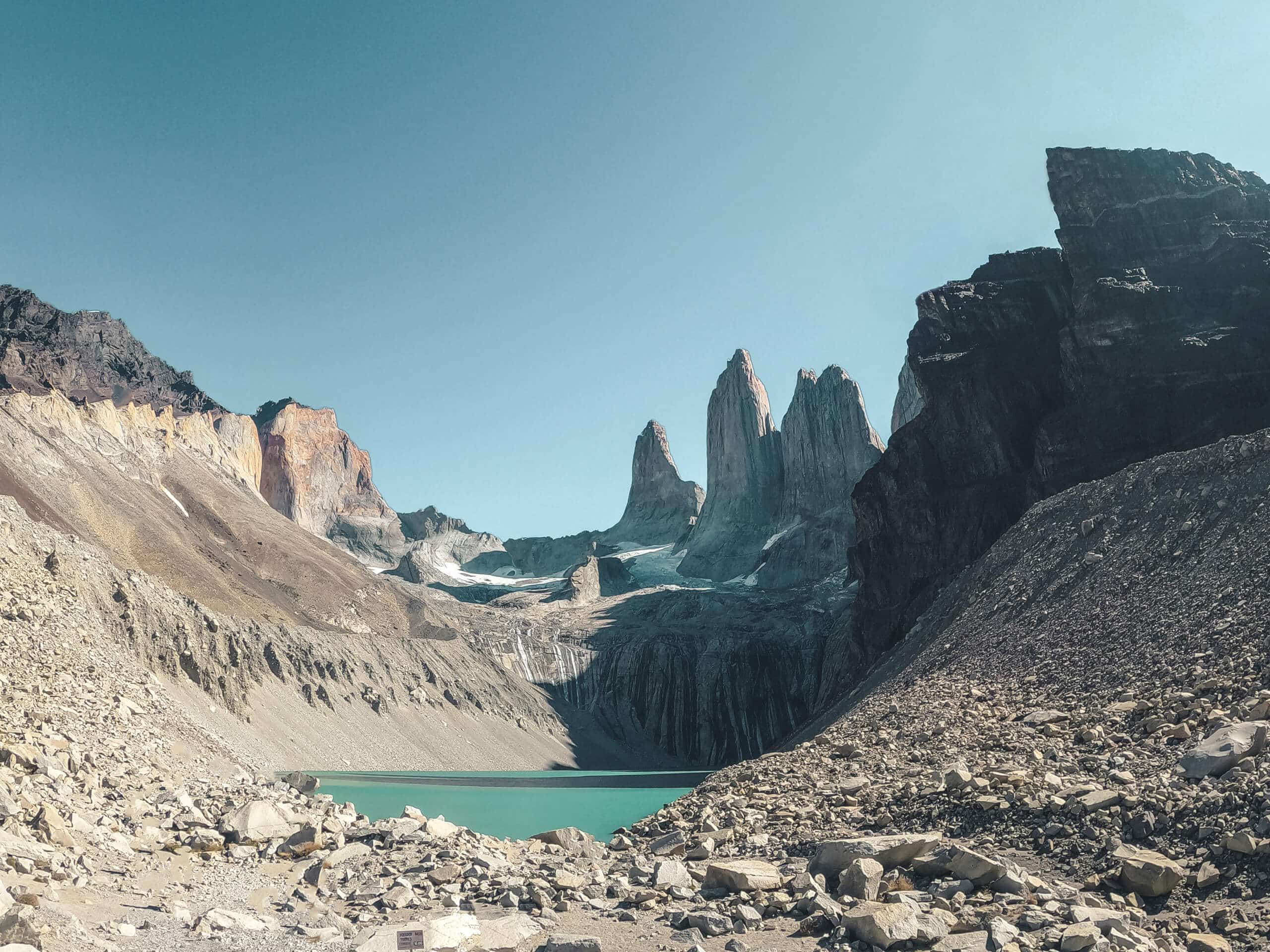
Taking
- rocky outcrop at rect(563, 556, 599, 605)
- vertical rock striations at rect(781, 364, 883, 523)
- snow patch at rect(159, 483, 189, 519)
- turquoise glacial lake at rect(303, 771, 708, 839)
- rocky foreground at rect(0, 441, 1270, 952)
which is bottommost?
turquoise glacial lake at rect(303, 771, 708, 839)

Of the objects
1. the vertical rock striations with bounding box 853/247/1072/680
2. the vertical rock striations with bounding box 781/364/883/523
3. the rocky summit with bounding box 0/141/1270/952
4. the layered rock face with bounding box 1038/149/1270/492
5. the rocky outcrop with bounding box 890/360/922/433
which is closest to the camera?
the rocky summit with bounding box 0/141/1270/952

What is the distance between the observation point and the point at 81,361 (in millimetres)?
121375

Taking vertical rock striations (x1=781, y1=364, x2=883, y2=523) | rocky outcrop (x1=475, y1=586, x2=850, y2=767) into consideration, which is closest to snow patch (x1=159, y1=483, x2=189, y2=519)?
rocky outcrop (x1=475, y1=586, x2=850, y2=767)

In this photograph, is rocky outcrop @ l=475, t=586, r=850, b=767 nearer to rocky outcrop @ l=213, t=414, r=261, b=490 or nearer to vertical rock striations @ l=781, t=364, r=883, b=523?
vertical rock striations @ l=781, t=364, r=883, b=523

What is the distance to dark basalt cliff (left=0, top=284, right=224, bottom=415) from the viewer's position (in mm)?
102875

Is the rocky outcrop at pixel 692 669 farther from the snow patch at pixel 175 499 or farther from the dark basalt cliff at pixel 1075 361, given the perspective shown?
the snow patch at pixel 175 499

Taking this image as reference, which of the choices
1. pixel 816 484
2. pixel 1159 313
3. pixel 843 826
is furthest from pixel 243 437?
pixel 843 826

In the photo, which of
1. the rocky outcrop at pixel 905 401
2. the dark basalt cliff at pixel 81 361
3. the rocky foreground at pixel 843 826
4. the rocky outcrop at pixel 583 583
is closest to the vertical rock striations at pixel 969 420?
the rocky foreground at pixel 843 826

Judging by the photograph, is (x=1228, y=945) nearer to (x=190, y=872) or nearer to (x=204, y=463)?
(x=190, y=872)

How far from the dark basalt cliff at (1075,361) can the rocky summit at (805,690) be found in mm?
249

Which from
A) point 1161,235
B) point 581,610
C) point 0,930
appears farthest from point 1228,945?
point 581,610

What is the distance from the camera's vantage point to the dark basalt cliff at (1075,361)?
60.8m

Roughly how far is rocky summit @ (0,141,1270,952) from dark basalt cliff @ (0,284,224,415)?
88cm

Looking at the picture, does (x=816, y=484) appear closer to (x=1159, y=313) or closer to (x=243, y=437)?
(x=243, y=437)
